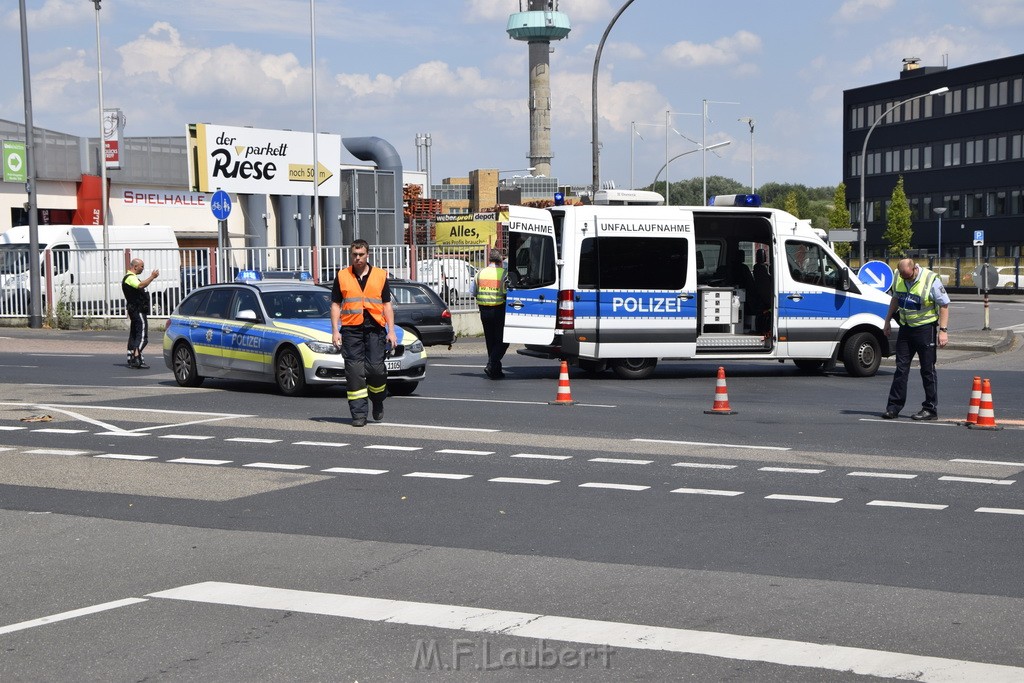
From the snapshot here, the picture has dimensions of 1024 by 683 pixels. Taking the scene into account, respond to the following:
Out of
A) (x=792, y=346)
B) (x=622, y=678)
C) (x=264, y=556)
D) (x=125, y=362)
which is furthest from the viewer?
(x=125, y=362)

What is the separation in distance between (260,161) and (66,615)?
123ft

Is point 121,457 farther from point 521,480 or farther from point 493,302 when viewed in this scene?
point 493,302

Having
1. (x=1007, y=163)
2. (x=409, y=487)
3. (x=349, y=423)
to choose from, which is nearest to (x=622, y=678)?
(x=409, y=487)

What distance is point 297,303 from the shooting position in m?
17.3

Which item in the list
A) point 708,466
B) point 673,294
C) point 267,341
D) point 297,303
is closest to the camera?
point 708,466

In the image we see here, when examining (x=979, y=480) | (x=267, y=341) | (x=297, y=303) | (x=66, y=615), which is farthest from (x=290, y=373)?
(x=66, y=615)

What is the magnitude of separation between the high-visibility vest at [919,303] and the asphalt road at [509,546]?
1164mm

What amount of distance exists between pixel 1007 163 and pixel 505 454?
238 feet

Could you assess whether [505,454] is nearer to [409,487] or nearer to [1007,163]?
[409,487]

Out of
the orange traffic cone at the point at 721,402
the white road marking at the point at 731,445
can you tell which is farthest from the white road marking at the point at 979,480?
the orange traffic cone at the point at 721,402

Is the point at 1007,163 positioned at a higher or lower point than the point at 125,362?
higher

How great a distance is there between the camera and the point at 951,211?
81.8 m

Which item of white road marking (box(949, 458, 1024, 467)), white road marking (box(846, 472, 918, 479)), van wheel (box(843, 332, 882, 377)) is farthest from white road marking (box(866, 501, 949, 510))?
van wheel (box(843, 332, 882, 377))

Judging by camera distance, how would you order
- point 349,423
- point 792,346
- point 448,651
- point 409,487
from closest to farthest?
point 448,651 < point 409,487 < point 349,423 < point 792,346
